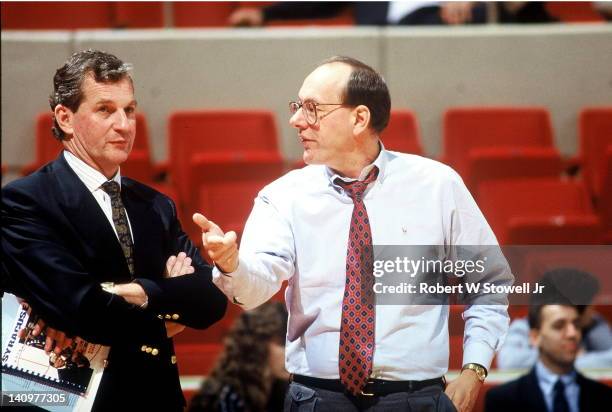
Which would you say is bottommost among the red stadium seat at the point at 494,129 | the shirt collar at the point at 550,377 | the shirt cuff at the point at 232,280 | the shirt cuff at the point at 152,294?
the shirt cuff at the point at 152,294

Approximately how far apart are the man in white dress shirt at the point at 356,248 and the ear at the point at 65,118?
0.46 metres

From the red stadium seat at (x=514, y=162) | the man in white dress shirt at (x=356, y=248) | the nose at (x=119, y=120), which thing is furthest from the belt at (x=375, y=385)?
the red stadium seat at (x=514, y=162)

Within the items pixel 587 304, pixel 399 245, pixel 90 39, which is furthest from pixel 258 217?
pixel 90 39

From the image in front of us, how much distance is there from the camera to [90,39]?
3.79 metres

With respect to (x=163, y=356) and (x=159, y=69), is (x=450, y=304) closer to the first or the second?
(x=163, y=356)

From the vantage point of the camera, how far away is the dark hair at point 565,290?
2.69m

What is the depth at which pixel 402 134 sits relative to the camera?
142 inches

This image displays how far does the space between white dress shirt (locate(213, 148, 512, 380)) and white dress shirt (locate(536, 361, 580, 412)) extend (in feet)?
1.92

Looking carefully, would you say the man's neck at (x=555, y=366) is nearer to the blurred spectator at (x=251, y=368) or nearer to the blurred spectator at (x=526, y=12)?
the blurred spectator at (x=251, y=368)

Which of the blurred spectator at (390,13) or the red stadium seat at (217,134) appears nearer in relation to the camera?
the red stadium seat at (217,134)

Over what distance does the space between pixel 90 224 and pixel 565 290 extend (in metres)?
1.31

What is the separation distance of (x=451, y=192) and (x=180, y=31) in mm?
1976

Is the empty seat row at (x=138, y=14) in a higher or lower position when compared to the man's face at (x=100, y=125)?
higher

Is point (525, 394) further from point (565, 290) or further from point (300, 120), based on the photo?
point (300, 120)
